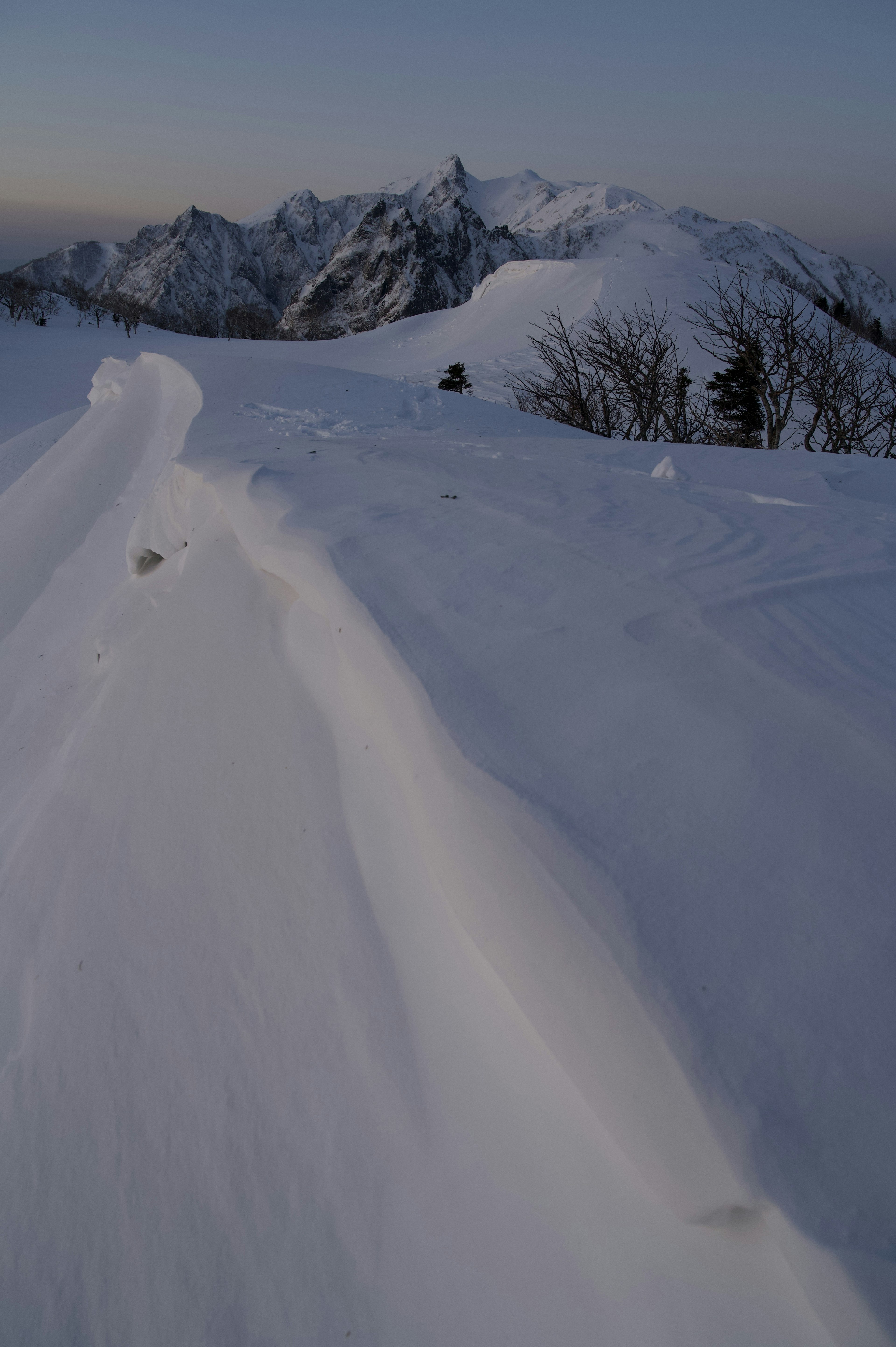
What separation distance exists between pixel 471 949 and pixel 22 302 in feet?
69.9

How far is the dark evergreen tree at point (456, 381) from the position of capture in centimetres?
1214

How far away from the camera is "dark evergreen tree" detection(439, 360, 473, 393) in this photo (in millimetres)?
12141

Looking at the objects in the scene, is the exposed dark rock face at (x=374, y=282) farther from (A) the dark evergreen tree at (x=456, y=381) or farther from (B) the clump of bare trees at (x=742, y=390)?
(B) the clump of bare trees at (x=742, y=390)

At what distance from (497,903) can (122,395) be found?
6.59 m

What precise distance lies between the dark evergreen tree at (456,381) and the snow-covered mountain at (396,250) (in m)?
36.8

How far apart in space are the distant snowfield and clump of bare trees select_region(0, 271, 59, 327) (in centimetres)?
1924

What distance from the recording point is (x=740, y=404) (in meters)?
9.94

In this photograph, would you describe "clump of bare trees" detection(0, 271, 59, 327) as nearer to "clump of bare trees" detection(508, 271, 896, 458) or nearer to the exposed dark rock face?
"clump of bare trees" detection(508, 271, 896, 458)

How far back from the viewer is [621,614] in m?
1.61

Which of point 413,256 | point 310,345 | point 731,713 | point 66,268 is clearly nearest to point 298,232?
point 66,268

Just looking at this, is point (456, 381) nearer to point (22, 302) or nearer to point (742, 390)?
point (742, 390)

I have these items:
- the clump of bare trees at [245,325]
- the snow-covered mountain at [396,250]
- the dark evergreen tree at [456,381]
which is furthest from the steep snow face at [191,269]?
the dark evergreen tree at [456,381]

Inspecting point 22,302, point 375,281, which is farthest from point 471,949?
point 375,281

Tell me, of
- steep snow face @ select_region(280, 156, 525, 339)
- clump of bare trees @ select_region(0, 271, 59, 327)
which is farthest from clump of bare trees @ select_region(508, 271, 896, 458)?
steep snow face @ select_region(280, 156, 525, 339)
